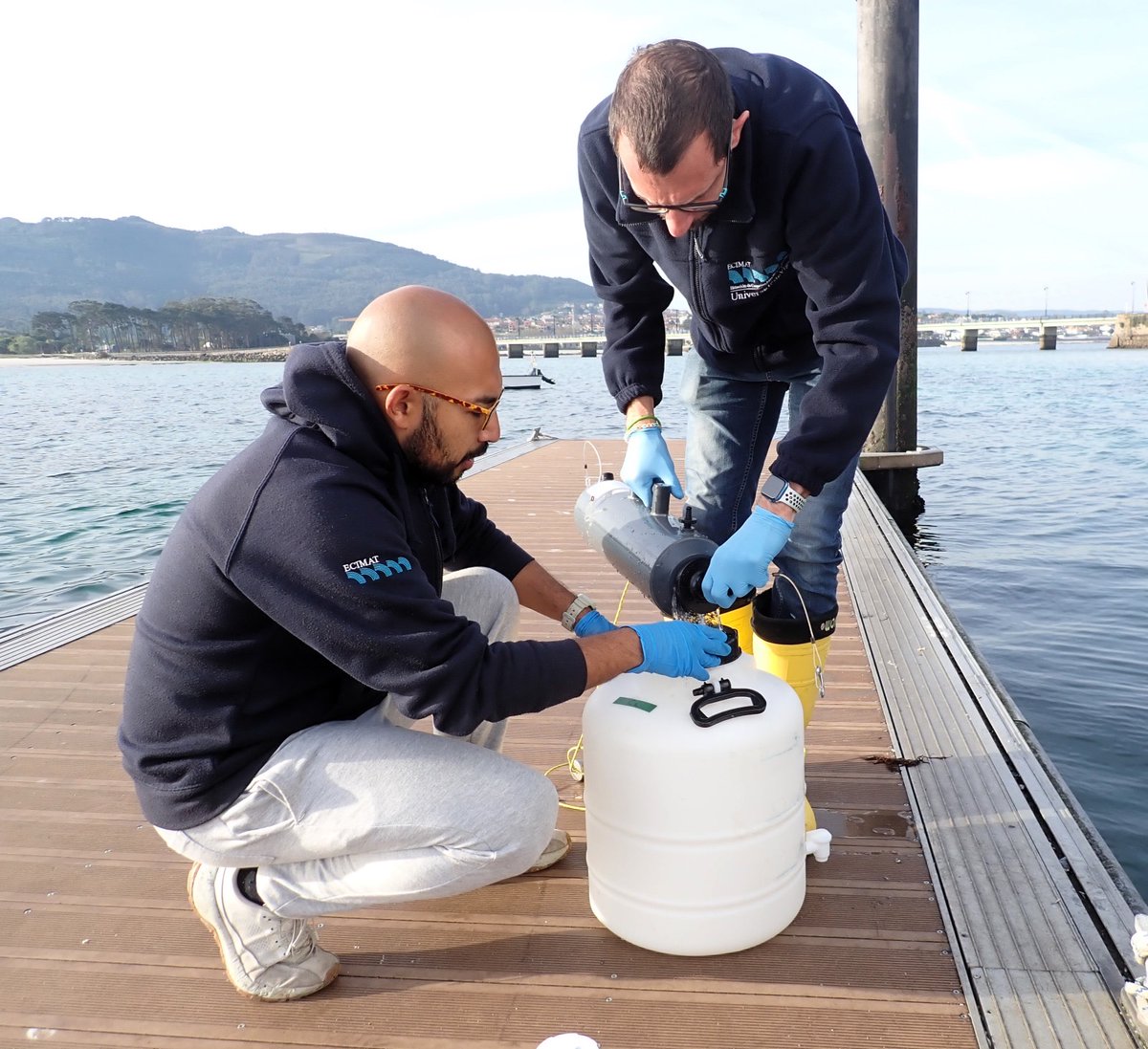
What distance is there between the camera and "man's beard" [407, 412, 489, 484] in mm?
1713

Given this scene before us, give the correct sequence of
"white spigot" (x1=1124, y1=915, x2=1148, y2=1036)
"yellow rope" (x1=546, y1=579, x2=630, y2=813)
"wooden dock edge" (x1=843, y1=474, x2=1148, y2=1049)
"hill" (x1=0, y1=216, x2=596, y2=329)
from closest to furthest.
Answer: "white spigot" (x1=1124, y1=915, x2=1148, y2=1036) → "wooden dock edge" (x1=843, y1=474, x2=1148, y2=1049) → "yellow rope" (x1=546, y1=579, x2=630, y2=813) → "hill" (x1=0, y1=216, x2=596, y2=329)

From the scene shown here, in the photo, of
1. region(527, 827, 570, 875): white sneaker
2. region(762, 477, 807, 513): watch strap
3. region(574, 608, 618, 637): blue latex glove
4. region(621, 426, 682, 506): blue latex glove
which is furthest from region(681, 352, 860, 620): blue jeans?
region(527, 827, 570, 875): white sneaker

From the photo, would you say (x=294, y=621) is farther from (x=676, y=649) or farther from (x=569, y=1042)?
(x=569, y=1042)

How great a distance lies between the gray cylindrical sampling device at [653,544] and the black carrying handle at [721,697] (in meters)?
0.31

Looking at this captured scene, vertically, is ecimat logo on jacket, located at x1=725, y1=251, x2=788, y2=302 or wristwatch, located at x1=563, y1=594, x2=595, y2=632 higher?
ecimat logo on jacket, located at x1=725, y1=251, x2=788, y2=302

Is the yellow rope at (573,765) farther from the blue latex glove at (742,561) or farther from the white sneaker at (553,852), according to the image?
the blue latex glove at (742,561)

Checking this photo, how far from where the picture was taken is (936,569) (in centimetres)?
695

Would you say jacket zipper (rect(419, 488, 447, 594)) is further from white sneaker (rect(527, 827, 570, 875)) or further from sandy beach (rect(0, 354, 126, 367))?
sandy beach (rect(0, 354, 126, 367))

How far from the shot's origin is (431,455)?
175 centimetres

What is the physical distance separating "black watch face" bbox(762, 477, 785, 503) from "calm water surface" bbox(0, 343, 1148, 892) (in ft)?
6.75

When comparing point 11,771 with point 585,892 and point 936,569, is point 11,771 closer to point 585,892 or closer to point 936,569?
point 585,892

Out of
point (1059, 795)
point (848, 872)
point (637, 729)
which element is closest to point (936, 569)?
point (1059, 795)

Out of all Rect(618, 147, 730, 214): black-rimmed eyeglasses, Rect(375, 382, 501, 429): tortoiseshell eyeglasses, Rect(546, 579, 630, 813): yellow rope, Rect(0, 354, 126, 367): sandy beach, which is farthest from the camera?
Rect(0, 354, 126, 367): sandy beach

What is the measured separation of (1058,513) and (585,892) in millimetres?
8247
